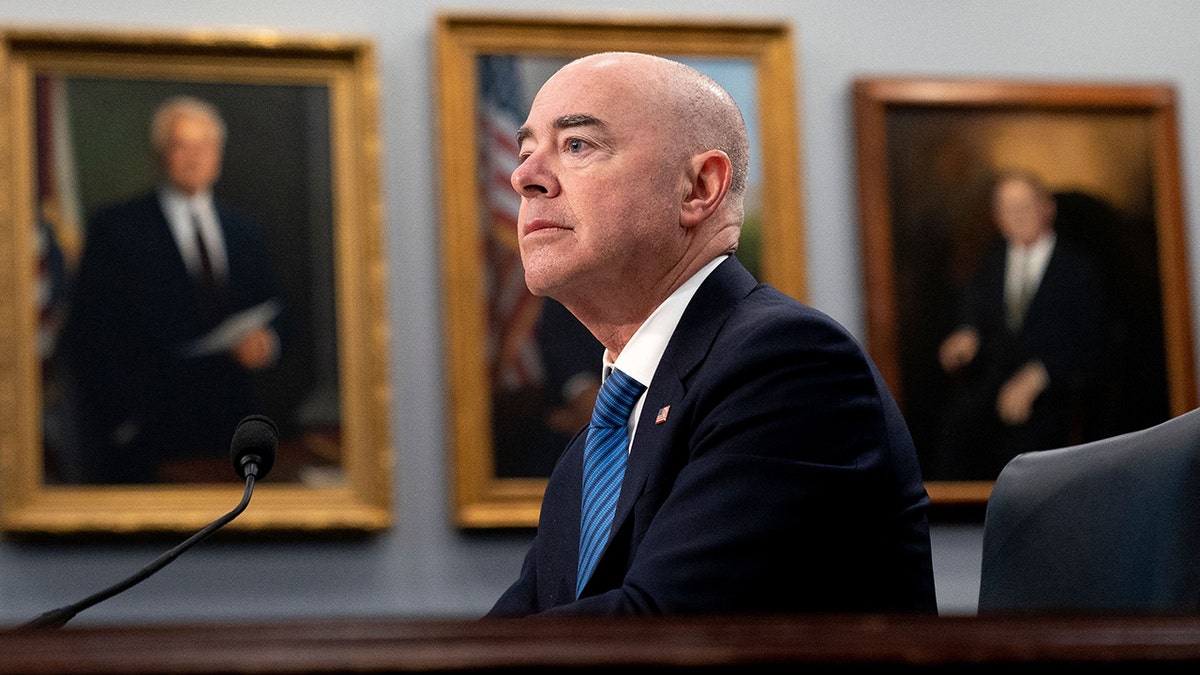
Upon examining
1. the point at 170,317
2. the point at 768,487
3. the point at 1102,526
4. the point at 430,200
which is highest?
the point at 430,200

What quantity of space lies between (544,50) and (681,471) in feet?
10.1

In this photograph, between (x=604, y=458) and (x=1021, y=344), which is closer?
(x=604, y=458)

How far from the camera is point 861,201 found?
5195 millimetres

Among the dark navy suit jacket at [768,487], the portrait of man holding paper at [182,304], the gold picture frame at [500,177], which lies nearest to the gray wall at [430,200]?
the gold picture frame at [500,177]

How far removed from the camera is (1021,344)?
17.2ft

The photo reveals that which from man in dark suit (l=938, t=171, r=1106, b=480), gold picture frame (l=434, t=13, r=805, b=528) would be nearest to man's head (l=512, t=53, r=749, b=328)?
gold picture frame (l=434, t=13, r=805, b=528)

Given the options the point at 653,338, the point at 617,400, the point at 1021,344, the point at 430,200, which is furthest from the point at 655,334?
the point at 1021,344

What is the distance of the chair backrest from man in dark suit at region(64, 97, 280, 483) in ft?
9.35

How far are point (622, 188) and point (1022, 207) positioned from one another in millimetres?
2943

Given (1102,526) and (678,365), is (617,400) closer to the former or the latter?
(678,365)

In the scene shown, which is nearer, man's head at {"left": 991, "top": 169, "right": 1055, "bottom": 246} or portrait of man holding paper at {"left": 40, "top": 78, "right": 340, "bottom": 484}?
portrait of man holding paper at {"left": 40, "top": 78, "right": 340, "bottom": 484}

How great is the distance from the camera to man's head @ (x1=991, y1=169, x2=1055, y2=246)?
531 cm

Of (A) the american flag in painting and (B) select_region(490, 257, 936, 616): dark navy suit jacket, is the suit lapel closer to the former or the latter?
(B) select_region(490, 257, 936, 616): dark navy suit jacket

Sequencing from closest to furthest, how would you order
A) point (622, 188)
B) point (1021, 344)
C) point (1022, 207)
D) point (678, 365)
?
1. point (678, 365)
2. point (622, 188)
3. point (1021, 344)
4. point (1022, 207)
